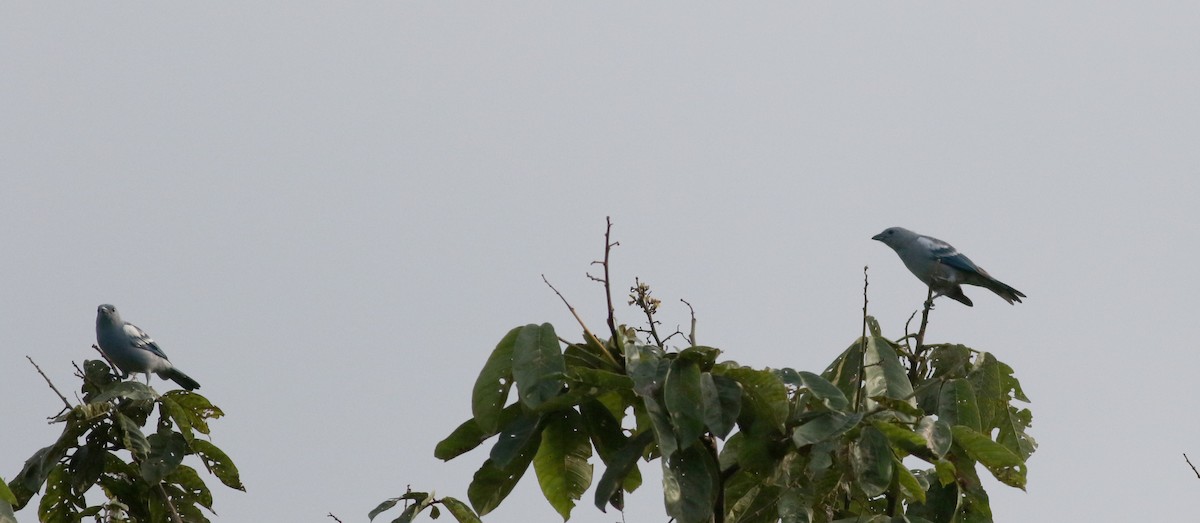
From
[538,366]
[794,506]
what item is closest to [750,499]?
[794,506]

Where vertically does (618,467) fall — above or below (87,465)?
below

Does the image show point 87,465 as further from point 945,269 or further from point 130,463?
point 945,269

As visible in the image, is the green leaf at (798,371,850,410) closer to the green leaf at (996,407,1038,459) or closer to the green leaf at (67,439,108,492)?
the green leaf at (996,407,1038,459)

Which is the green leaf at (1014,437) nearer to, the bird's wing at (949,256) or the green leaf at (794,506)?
the green leaf at (794,506)

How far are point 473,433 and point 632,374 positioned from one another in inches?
31.2

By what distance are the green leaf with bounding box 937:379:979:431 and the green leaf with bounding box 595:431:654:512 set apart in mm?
1499

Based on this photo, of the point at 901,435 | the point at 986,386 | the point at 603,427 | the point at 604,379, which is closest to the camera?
the point at 604,379

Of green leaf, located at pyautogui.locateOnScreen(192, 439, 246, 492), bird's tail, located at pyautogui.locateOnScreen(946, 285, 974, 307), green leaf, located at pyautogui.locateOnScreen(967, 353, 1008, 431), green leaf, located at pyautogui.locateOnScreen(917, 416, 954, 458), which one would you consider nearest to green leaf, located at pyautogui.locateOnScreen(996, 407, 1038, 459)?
green leaf, located at pyautogui.locateOnScreen(967, 353, 1008, 431)

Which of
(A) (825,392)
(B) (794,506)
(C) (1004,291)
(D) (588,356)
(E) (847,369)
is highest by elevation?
(C) (1004,291)

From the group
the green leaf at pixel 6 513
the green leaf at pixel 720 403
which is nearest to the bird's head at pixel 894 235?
the green leaf at pixel 720 403

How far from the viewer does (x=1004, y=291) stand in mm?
9930

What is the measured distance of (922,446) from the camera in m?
4.00

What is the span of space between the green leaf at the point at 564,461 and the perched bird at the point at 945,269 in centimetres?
569

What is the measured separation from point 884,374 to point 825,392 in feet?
2.65
